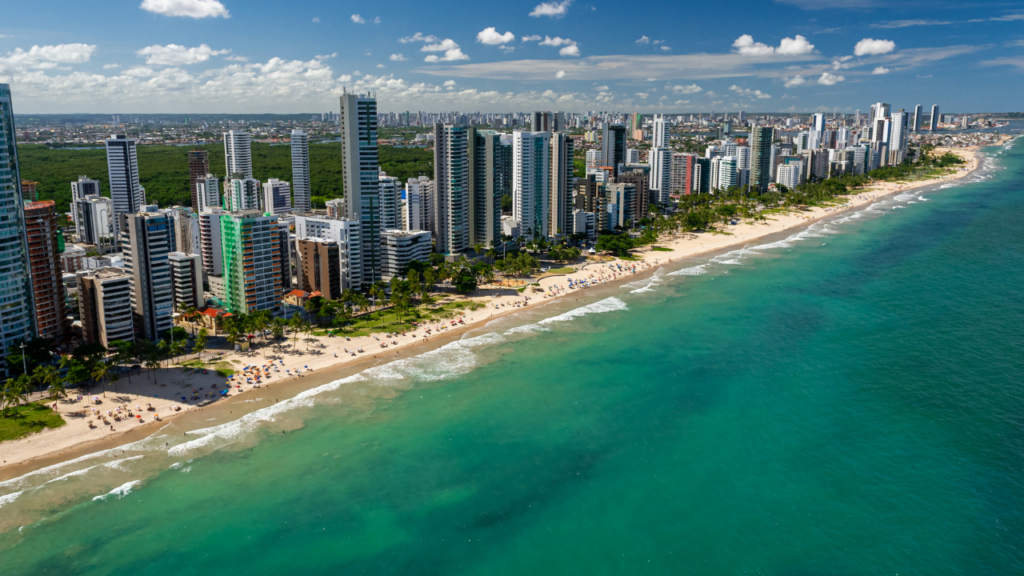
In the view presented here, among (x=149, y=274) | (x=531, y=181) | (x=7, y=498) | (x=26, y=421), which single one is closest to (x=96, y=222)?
(x=149, y=274)

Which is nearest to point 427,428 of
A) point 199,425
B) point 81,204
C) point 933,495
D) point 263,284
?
point 199,425

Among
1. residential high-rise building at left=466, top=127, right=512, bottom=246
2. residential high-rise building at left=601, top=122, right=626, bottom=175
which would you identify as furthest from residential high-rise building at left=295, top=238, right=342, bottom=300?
residential high-rise building at left=601, top=122, right=626, bottom=175

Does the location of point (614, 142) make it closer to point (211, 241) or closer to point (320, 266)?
point (320, 266)

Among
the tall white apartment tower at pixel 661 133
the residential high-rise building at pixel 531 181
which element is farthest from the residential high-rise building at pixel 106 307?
the tall white apartment tower at pixel 661 133

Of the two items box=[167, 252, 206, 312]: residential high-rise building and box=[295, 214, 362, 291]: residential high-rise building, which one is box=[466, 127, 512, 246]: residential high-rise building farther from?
box=[167, 252, 206, 312]: residential high-rise building

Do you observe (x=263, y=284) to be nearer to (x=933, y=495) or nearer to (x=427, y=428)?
(x=427, y=428)
